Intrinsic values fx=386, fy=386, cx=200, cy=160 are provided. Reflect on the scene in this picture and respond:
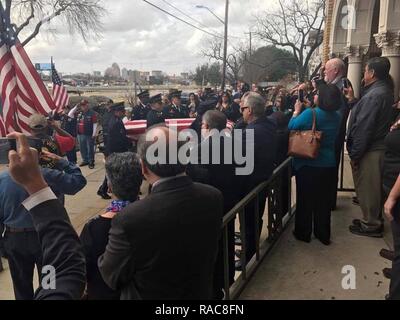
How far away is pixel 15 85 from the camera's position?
3.36m

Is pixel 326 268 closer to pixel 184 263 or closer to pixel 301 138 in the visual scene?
pixel 301 138

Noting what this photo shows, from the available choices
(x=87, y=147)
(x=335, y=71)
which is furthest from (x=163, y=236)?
(x=87, y=147)

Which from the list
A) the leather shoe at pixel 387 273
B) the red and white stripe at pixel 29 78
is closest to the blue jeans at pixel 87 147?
the red and white stripe at pixel 29 78

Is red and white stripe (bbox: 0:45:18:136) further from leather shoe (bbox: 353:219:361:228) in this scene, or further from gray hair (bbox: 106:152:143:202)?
leather shoe (bbox: 353:219:361:228)

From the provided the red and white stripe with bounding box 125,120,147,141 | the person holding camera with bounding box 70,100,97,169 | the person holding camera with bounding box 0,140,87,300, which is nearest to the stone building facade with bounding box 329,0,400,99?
the red and white stripe with bounding box 125,120,147,141

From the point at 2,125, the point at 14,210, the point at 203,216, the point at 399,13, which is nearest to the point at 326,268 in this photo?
the point at 203,216

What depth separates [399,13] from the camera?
691cm

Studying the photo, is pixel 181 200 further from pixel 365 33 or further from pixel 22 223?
pixel 365 33

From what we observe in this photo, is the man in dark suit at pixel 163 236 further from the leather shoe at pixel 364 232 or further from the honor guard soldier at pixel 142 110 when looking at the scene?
the honor guard soldier at pixel 142 110

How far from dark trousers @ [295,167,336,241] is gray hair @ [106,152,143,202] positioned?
240 centimetres

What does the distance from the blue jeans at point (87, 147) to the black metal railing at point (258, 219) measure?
6.66 metres

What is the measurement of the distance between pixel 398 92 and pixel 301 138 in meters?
5.29

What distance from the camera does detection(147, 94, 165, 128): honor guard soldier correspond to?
755cm

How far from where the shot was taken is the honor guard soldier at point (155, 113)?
7551 mm
